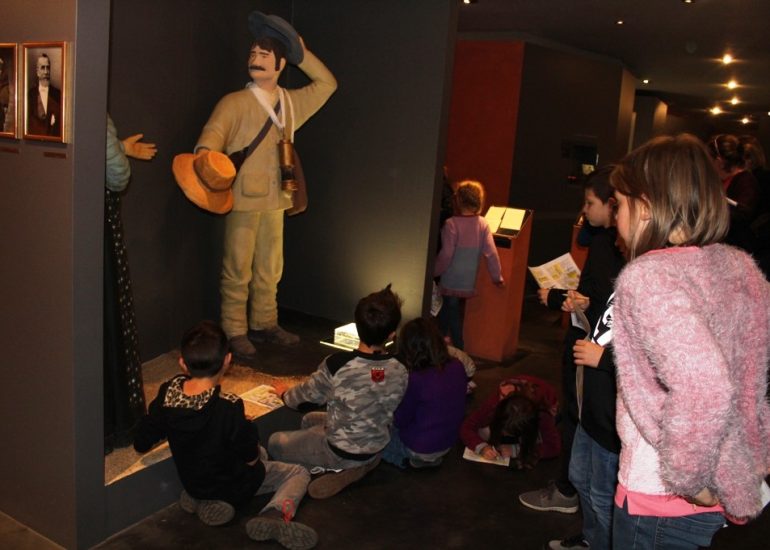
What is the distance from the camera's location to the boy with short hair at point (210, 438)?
2725mm

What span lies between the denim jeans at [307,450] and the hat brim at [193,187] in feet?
3.90

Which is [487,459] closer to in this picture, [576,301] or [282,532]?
[282,532]

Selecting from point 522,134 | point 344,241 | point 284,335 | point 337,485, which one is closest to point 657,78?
point 522,134

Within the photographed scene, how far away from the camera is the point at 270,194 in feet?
13.7

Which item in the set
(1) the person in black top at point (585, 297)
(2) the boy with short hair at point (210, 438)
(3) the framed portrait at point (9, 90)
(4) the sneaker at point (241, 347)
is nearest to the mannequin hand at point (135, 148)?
(3) the framed portrait at point (9, 90)

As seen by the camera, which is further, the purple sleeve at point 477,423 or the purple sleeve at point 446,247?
the purple sleeve at point 446,247

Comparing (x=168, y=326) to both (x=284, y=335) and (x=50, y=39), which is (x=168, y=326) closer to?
(x=284, y=335)

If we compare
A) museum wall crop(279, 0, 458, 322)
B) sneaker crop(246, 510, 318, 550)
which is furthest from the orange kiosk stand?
sneaker crop(246, 510, 318, 550)

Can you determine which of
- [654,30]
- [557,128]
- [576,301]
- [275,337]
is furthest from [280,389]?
[557,128]

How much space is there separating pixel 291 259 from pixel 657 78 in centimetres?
844

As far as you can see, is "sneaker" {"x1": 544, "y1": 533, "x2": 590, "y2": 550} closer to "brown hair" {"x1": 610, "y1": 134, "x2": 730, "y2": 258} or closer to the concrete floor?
the concrete floor

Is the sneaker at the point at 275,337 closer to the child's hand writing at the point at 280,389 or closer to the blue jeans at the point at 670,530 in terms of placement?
the child's hand writing at the point at 280,389

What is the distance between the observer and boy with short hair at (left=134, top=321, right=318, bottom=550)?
2.72 meters

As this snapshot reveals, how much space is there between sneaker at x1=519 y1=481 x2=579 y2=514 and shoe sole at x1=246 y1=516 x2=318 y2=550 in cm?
106
